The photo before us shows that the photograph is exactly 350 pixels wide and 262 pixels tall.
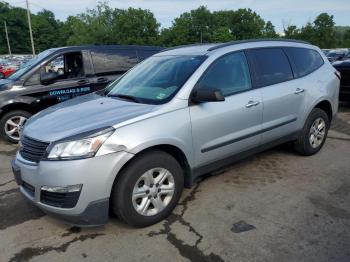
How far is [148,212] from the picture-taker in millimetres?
3516

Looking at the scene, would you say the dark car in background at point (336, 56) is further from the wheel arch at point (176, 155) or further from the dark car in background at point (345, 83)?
the wheel arch at point (176, 155)

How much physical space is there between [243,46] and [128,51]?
12.5ft

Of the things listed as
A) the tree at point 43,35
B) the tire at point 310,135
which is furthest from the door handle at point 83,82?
the tree at point 43,35

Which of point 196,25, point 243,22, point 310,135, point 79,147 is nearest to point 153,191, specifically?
point 79,147

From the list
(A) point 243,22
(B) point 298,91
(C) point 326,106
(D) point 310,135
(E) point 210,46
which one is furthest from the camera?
(A) point 243,22

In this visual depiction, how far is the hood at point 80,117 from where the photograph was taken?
Result: 3.29 meters

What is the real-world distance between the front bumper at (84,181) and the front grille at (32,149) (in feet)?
0.24

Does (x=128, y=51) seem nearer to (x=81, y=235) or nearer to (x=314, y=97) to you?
(x=314, y=97)

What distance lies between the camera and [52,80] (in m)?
6.81

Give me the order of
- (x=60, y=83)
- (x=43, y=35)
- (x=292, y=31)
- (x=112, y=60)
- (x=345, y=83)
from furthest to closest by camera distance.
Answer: (x=43, y=35) < (x=292, y=31) < (x=345, y=83) < (x=112, y=60) < (x=60, y=83)

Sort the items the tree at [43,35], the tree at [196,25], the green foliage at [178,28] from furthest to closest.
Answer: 1. the tree at [43,35]
2. the tree at [196,25]
3. the green foliage at [178,28]

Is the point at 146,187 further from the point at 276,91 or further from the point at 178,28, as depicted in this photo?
the point at 178,28

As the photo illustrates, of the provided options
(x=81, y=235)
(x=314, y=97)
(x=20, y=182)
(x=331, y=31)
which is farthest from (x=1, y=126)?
(x=331, y=31)

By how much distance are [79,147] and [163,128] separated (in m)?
0.80
